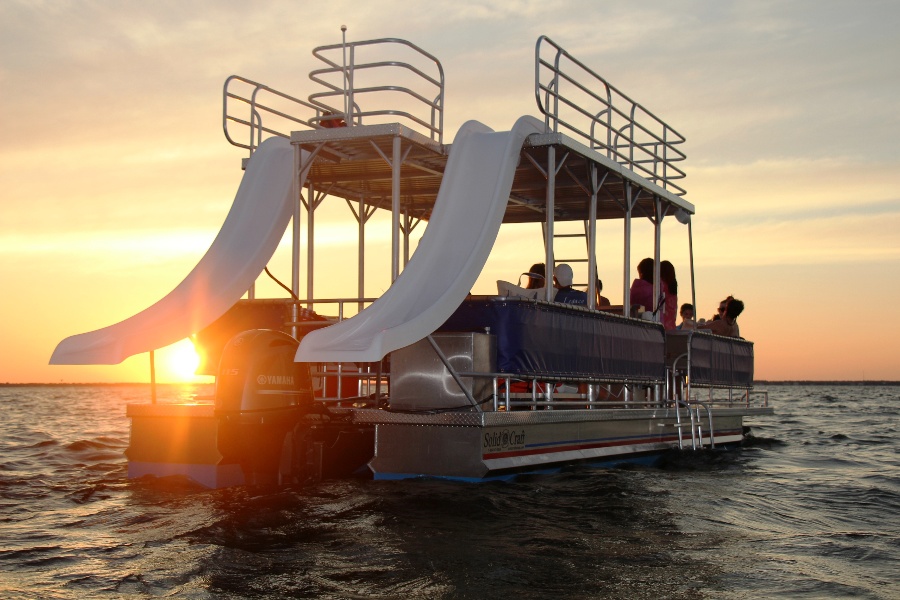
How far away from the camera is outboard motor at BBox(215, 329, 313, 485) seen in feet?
29.2

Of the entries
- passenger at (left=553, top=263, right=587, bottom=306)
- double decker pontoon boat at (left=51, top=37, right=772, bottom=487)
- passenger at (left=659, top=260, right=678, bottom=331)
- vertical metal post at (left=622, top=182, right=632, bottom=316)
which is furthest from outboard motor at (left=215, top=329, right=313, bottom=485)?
passenger at (left=659, top=260, right=678, bottom=331)

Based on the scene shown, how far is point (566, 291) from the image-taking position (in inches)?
477

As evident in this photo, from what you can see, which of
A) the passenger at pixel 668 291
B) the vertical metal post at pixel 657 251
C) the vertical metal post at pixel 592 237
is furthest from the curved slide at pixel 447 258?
the passenger at pixel 668 291

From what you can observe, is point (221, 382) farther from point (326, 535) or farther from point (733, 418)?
point (733, 418)

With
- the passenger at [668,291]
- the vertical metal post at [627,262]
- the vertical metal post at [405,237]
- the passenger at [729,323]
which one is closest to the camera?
the vertical metal post at [627,262]

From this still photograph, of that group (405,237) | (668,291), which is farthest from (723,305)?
(405,237)

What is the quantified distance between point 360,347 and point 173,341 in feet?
10.5

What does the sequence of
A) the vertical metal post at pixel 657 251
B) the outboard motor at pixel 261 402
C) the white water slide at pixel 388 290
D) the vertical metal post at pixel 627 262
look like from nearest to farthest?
the white water slide at pixel 388 290, the outboard motor at pixel 261 402, the vertical metal post at pixel 627 262, the vertical metal post at pixel 657 251

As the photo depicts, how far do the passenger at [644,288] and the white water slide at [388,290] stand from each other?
423cm

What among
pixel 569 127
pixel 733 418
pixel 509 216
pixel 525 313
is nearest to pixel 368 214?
pixel 509 216

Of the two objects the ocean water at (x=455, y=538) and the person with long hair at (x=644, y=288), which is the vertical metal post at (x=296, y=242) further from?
the person with long hair at (x=644, y=288)

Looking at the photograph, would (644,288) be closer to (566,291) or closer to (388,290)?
(566,291)

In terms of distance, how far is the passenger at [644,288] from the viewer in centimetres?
1469

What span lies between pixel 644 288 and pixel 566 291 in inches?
117
